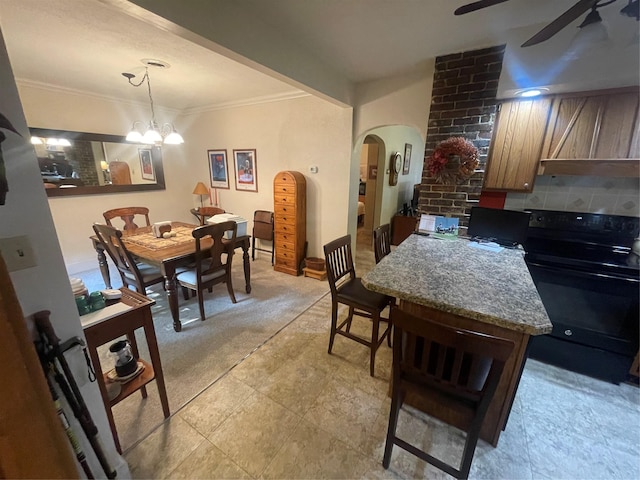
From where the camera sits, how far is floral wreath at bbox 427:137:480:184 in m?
2.37

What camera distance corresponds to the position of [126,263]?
2.46 m

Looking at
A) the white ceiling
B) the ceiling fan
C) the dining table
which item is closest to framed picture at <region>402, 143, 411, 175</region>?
the white ceiling

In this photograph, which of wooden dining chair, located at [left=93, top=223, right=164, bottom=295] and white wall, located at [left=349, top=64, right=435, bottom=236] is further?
white wall, located at [left=349, top=64, right=435, bottom=236]

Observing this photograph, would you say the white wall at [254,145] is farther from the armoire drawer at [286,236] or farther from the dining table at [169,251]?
the dining table at [169,251]

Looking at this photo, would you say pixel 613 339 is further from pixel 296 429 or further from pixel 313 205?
pixel 313 205

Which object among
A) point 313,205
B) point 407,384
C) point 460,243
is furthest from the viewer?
point 313,205

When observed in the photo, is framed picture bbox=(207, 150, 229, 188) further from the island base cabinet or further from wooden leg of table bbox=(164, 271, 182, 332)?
the island base cabinet

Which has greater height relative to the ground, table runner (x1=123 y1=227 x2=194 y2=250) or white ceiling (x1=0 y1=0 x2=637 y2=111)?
white ceiling (x1=0 y1=0 x2=637 y2=111)

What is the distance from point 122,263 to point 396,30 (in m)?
3.27

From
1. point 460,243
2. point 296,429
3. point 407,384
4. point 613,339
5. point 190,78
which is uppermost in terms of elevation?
point 190,78

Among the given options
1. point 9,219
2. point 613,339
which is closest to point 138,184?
point 9,219

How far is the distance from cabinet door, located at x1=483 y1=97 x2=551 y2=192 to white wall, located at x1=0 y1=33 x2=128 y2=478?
3.07m

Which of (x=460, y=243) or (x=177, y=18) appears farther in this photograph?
(x=460, y=243)

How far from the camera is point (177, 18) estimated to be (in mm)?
1409
